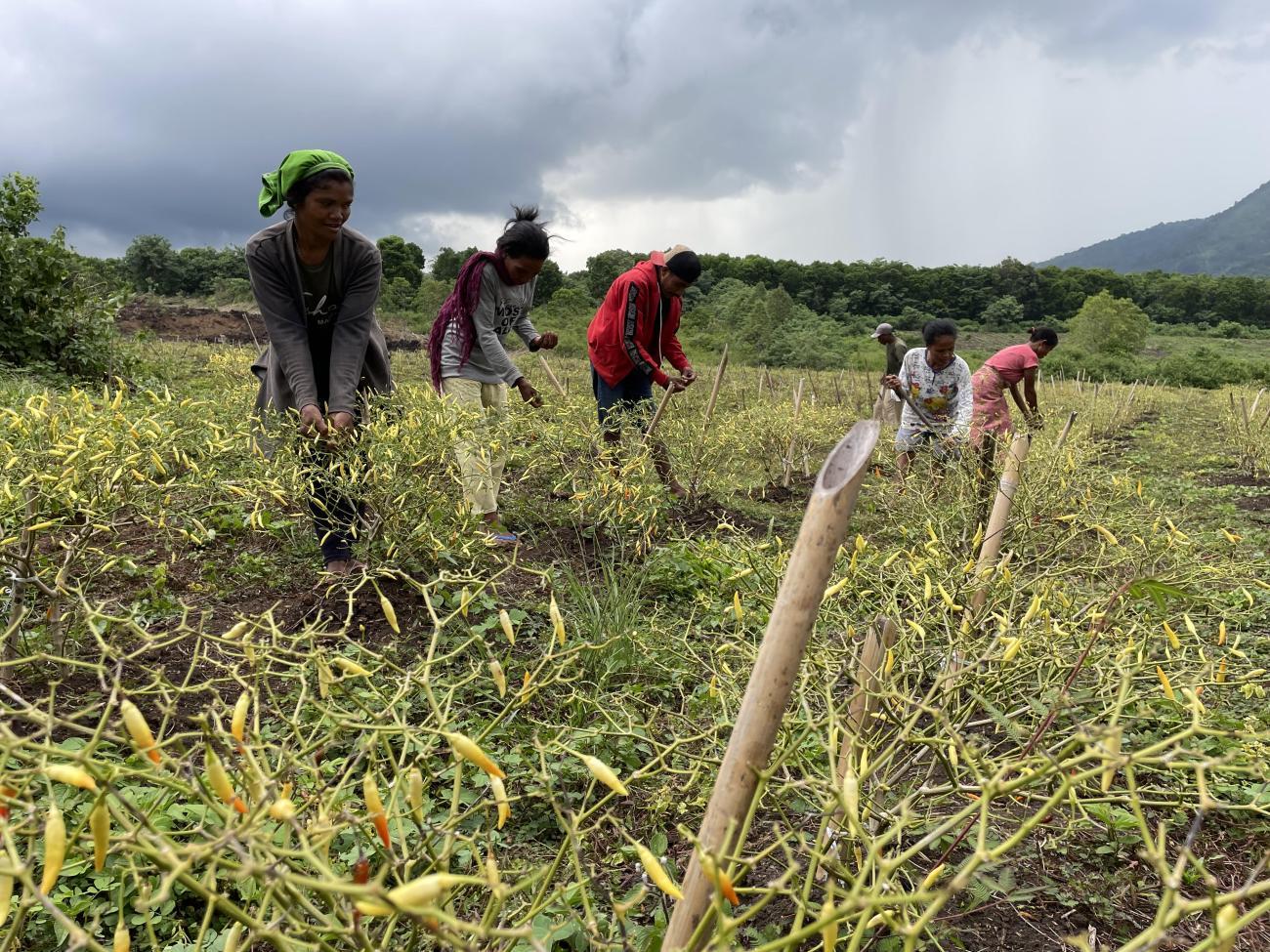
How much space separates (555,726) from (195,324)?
86.7 feet

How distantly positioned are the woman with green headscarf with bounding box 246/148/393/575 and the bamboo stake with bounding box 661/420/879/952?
2.18 metres

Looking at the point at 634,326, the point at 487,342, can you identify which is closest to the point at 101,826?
the point at 487,342

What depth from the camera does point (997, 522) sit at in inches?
103

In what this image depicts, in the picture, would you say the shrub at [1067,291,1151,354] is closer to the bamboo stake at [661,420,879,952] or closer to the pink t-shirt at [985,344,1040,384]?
the pink t-shirt at [985,344,1040,384]

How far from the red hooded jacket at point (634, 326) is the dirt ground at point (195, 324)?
17.7 m

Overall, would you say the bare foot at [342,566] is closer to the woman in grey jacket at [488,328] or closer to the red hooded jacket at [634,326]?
the woman in grey jacket at [488,328]

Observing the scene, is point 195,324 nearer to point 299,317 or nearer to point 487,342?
point 487,342

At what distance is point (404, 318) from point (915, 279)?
156 feet

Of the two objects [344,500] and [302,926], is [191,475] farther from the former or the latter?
[302,926]

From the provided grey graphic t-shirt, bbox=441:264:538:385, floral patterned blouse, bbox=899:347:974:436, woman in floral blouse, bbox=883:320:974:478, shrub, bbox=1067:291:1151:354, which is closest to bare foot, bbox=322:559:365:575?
grey graphic t-shirt, bbox=441:264:538:385

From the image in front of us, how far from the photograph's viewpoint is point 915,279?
63625mm

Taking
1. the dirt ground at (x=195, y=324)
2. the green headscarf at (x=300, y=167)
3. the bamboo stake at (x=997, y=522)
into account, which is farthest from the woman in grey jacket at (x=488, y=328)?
the dirt ground at (x=195, y=324)

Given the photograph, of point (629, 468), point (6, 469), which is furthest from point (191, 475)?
point (629, 468)

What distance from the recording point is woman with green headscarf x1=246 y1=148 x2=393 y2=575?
109 inches
